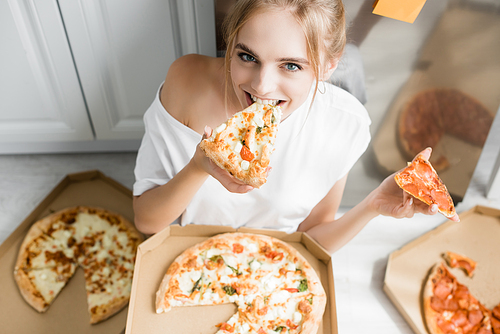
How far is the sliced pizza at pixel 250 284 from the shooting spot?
1.01m

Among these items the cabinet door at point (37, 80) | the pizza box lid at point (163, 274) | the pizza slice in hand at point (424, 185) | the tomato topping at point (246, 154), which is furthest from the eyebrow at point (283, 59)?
the cabinet door at point (37, 80)

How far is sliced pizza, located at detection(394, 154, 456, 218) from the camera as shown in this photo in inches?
38.4

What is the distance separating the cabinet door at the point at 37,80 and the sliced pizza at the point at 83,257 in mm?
464

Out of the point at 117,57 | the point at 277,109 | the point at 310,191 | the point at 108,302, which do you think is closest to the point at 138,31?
the point at 117,57

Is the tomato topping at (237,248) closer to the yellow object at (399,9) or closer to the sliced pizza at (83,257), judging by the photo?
A: the sliced pizza at (83,257)

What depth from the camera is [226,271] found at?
44.1 inches

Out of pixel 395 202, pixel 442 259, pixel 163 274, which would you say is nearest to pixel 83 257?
pixel 163 274

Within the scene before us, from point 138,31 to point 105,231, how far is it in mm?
870

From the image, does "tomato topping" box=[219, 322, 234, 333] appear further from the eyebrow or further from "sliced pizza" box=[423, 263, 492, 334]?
"sliced pizza" box=[423, 263, 492, 334]

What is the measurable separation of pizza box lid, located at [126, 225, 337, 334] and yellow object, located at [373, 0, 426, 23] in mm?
763

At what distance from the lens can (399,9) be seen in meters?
1.12

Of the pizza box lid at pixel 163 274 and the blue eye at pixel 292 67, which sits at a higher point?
the blue eye at pixel 292 67

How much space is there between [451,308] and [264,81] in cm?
121

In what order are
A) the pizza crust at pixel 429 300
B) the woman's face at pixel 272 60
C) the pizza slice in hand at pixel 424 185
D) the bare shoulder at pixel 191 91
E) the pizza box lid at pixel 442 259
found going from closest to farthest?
the woman's face at pixel 272 60 → the pizza slice in hand at pixel 424 185 → the bare shoulder at pixel 191 91 → the pizza crust at pixel 429 300 → the pizza box lid at pixel 442 259
